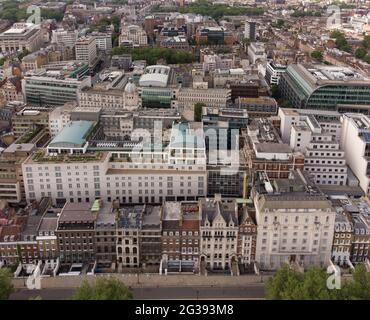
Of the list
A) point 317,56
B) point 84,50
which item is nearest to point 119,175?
point 84,50

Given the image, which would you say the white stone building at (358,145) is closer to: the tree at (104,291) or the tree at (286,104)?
the tree at (286,104)

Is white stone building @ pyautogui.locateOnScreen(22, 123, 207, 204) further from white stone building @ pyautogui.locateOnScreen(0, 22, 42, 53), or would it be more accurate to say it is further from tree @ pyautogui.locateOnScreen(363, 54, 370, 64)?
white stone building @ pyautogui.locateOnScreen(0, 22, 42, 53)

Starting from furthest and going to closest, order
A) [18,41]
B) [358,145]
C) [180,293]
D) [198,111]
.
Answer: [18,41]
[198,111]
[358,145]
[180,293]

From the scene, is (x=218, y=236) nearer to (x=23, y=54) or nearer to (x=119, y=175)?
(x=119, y=175)

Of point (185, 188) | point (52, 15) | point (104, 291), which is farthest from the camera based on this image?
point (52, 15)

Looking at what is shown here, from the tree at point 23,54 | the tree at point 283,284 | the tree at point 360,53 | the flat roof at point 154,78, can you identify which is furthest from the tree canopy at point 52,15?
the tree at point 283,284
